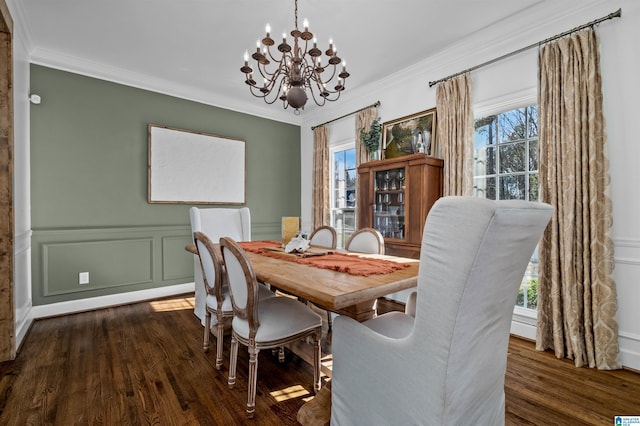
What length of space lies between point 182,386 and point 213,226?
5.73ft

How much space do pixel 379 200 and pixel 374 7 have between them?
1891 mm

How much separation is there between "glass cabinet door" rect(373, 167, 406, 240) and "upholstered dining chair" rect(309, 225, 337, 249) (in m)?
0.76

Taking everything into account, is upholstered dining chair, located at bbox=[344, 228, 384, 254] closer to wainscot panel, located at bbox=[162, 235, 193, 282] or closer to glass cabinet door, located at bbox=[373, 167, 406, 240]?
glass cabinet door, located at bbox=[373, 167, 406, 240]

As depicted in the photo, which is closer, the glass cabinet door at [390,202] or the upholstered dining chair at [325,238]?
the upholstered dining chair at [325,238]

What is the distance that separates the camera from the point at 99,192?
3.53 m

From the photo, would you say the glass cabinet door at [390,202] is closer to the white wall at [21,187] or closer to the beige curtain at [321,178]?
the beige curtain at [321,178]

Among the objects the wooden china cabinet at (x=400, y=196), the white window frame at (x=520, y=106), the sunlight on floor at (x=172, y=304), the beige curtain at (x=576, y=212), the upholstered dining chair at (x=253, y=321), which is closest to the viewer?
the upholstered dining chair at (x=253, y=321)

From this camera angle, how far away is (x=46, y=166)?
3229 mm

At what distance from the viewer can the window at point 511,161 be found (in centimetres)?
272

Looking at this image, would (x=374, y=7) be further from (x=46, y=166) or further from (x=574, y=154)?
(x=46, y=166)

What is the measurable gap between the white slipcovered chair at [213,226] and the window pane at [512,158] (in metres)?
2.75

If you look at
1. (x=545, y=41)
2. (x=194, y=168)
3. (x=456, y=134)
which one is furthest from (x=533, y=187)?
(x=194, y=168)

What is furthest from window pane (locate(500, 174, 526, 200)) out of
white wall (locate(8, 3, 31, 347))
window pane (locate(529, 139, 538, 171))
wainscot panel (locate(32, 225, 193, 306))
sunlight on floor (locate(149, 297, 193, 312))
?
white wall (locate(8, 3, 31, 347))

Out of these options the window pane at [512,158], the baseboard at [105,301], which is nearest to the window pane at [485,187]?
the window pane at [512,158]
